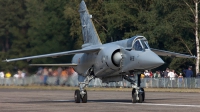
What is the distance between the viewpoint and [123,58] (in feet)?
76.8

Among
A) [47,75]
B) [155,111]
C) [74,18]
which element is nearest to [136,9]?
[74,18]

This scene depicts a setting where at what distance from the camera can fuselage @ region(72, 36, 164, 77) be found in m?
22.5

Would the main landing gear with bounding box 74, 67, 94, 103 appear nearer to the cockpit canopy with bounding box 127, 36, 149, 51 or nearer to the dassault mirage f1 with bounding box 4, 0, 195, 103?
the dassault mirage f1 with bounding box 4, 0, 195, 103

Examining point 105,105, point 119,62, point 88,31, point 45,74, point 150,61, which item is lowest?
point 105,105

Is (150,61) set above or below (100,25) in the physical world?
below

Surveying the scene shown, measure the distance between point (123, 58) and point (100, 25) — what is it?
39.4 meters

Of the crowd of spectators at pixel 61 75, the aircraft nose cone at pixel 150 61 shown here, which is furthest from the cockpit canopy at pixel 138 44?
the crowd of spectators at pixel 61 75

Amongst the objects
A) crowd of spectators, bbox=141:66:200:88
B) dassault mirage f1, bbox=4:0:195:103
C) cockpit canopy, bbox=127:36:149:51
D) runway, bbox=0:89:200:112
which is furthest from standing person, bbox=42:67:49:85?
cockpit canopy, bbox=127:36:149:51

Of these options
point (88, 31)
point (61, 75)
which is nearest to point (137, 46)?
point (88, 31)

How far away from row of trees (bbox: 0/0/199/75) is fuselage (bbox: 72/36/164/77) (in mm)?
16266

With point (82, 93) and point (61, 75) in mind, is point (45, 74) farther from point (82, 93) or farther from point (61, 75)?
point (82, 93)

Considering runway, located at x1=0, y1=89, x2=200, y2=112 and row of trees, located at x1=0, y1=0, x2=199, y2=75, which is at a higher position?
row of trees, located at x1=0, y1=0, x2=199, y2=75

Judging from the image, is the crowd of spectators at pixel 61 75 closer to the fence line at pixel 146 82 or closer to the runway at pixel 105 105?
the fence line at pixel 146 82

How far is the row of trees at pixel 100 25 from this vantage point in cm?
5028
